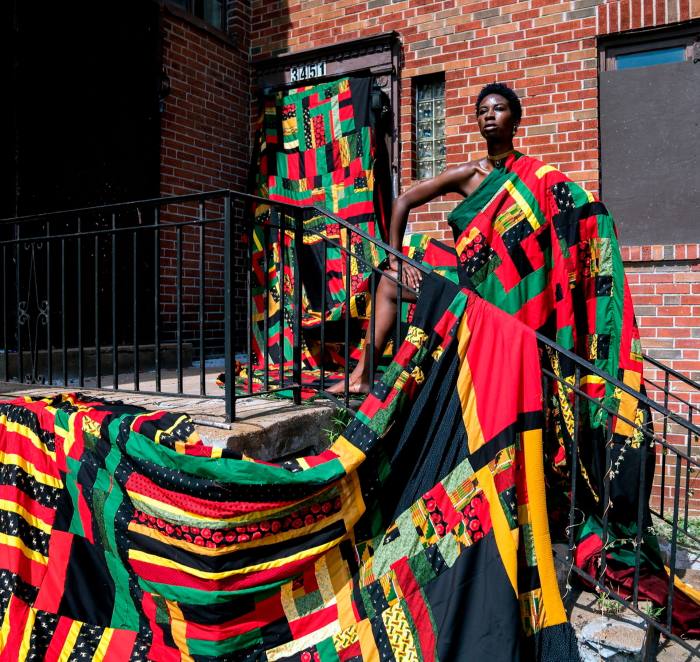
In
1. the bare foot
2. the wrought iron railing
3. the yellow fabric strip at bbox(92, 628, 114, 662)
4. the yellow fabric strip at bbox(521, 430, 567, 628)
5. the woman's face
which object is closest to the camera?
the yellow fabric strip at bbox(521, 430, 567, 628)

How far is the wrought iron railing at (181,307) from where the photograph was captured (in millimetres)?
2896

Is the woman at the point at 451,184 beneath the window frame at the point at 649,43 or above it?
beneath

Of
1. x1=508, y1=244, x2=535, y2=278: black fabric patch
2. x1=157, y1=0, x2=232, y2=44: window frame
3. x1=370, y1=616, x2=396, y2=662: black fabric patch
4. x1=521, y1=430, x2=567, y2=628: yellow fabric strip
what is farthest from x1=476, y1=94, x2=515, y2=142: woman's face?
x1=157, y1=0, x2=232, y2=44: window frame

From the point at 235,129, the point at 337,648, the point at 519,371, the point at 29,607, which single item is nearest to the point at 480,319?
the point at 519,371

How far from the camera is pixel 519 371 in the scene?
7.72 ft

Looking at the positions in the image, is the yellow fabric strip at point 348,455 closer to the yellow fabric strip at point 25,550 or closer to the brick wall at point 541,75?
the yellow fabric strip at point 25,550

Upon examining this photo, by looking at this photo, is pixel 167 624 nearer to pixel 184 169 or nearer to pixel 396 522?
pixel 396 522

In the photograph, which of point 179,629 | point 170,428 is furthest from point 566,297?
point 179,629

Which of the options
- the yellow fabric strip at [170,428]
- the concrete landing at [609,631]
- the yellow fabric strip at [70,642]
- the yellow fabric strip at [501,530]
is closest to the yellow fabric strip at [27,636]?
the yellow fabric strip at [70,642]

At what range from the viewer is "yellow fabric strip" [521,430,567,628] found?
7.44 ft

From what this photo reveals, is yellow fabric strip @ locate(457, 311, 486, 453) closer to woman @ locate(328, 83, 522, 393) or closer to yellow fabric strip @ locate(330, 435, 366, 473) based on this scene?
yellow fabric strip @ locate(330, 435, 366, 473)

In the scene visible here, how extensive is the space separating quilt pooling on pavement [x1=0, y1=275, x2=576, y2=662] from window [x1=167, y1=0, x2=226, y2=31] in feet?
15.1

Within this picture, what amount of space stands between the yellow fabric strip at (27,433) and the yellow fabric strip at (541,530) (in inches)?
74.8

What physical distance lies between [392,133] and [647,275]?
2.30 m
